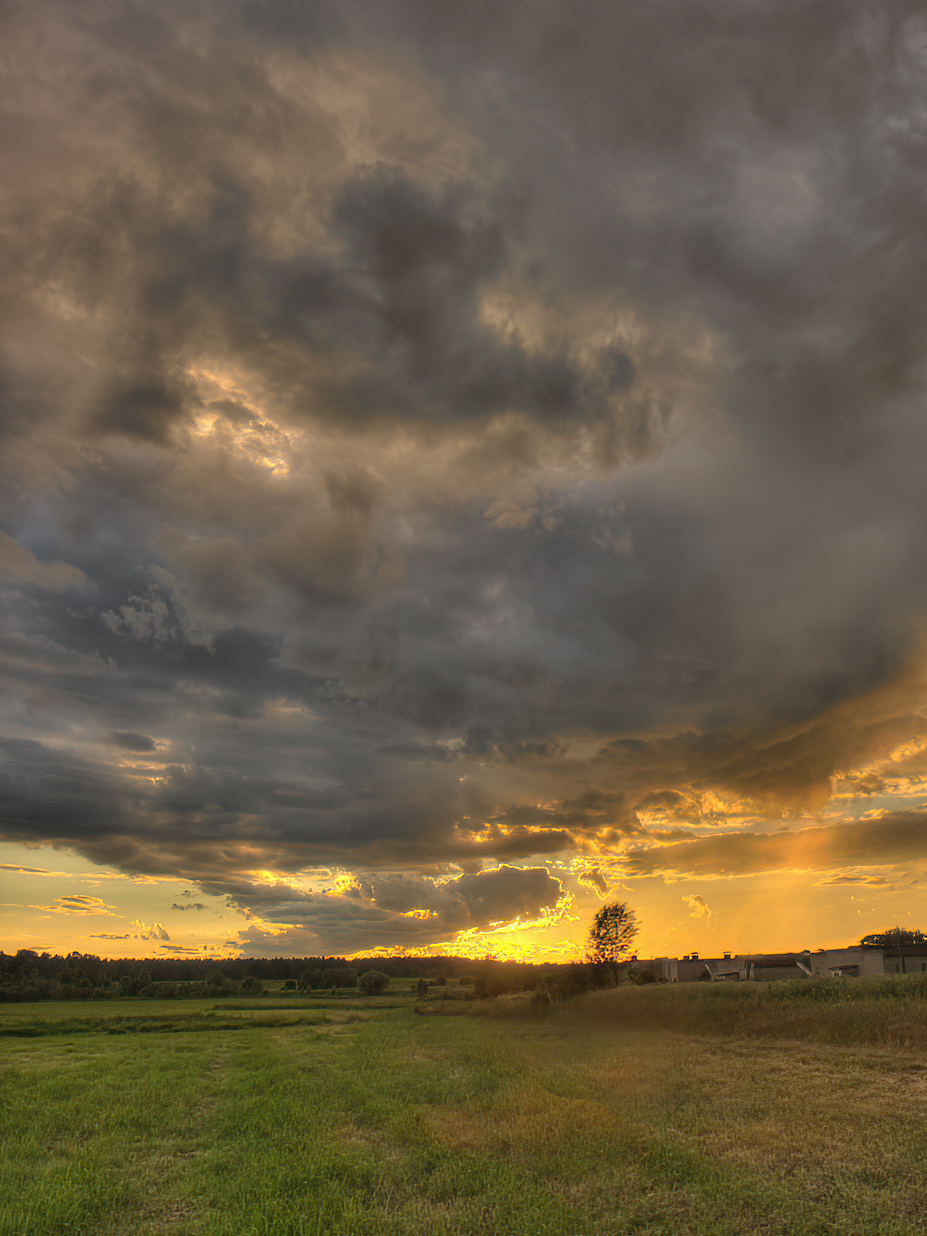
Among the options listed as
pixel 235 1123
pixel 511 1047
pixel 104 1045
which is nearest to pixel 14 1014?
pixel 104 1045

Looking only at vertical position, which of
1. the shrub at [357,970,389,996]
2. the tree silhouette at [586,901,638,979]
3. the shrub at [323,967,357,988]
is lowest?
the shrub at [323,967,357,988]

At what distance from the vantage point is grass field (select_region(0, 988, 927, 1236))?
13148 mm

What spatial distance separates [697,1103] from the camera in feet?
73.1

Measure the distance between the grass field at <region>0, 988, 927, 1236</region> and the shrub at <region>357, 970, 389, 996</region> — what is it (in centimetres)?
12732

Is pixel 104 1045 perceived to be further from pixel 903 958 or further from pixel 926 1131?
pixel 903 958

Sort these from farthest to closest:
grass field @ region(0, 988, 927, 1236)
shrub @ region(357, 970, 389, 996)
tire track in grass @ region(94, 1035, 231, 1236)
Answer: shrub @ region(357, 970, 389, 996) < tire track in grass @ region(94, 1035, 231, 1236) < grass field @ region(0, 988, 927, 1236)

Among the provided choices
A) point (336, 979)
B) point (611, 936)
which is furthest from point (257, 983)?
point (611, 936)

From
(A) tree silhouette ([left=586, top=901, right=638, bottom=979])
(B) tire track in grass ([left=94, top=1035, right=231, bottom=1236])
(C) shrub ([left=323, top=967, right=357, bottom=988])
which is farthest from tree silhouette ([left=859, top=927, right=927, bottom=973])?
(C) shrub ([left=323, top=967, right=357, bottom=988])

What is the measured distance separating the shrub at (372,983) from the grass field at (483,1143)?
12732 centimetres

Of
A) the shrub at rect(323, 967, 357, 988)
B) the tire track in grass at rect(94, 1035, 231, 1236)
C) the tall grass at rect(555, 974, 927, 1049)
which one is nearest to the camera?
the tire track in grass at rect(94, 1035, 231, 1236)

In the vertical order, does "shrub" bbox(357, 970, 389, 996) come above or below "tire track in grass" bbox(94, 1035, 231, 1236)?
below

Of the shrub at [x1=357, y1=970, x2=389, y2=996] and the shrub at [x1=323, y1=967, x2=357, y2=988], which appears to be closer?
the shrub at [x1=357, y1=970, x2=389, y2=996]

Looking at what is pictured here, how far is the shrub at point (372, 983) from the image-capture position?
15150 centimetres

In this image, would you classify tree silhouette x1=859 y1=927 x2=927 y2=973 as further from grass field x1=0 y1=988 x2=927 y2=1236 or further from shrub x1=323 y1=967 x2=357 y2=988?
shrub x1=323 y1=967 x2=357 y2=988
